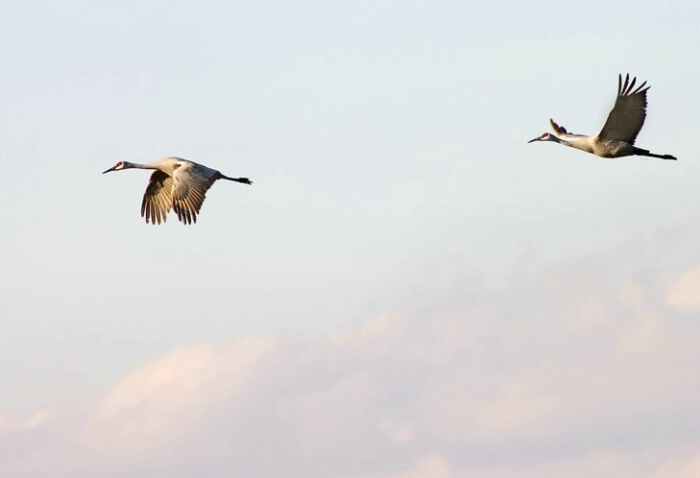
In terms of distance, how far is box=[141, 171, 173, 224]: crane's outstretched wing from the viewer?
6109cm

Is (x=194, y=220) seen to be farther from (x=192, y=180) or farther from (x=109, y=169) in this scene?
(x=109, y=169)

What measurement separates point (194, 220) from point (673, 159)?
604 inches

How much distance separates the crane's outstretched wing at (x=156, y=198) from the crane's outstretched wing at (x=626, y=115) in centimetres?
1470

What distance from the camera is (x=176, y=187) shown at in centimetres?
5584

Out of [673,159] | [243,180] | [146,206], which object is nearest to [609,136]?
[673,159]

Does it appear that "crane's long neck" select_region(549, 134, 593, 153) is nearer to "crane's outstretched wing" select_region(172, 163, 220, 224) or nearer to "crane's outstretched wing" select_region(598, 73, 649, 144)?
"crane's outstretched wing" select_region(598, 73, 649, 144)

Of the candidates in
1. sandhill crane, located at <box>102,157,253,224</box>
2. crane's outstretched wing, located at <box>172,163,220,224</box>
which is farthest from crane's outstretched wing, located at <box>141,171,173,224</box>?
crane's outstretched wing, located at <box>172,163,220,224</box>

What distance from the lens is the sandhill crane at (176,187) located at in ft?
182

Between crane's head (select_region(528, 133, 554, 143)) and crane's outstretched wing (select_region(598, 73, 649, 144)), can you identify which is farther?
crane's head (select_region(528, 133, 554, 143))

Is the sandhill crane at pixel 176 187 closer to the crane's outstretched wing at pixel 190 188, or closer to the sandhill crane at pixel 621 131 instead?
the crane's outstretched wing at pixel 190 188

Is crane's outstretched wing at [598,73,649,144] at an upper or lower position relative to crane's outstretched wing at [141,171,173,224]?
lower

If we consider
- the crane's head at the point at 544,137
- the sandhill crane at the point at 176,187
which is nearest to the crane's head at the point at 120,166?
the sandhill crane at the point at 176,187

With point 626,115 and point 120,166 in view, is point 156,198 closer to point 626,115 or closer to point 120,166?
point 120,166

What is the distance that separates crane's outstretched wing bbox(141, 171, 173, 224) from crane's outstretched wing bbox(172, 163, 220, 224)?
392 cm
